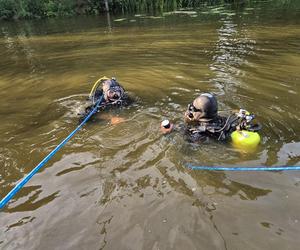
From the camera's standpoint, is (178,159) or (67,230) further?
(178,159)

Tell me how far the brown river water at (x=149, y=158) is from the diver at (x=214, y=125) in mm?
176

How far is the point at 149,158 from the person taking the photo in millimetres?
5047

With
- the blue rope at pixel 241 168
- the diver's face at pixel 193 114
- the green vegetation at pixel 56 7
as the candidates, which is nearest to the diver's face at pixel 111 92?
the diver's face at pixel 193 114

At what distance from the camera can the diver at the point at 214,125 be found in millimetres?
5028

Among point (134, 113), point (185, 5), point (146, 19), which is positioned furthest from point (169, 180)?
point (185, 5)

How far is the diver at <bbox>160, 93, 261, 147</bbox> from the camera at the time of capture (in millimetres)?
5028

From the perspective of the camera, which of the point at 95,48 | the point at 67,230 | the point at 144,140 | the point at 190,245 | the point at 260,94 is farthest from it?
the point at 95,48

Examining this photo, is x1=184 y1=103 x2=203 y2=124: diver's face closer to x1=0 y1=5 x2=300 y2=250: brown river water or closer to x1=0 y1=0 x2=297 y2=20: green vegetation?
x1=0 y1=5 x2=300 y2=250: brown river water

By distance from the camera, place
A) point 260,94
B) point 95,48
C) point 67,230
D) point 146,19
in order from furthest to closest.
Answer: point 146,19
point 95,48
point 260,94
point 67,230

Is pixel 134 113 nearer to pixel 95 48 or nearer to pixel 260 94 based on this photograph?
pixel 260 94

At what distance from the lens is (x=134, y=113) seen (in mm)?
6691

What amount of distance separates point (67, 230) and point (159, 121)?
3031 mm

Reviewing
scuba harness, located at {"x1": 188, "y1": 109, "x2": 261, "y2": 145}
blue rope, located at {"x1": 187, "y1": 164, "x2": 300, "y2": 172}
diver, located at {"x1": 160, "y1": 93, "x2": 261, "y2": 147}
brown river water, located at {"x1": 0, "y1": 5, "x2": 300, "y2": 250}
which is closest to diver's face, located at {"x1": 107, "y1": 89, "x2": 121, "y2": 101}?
brown river water, located at {"x1": 0, "y1": 5, "x2": 300, "y2": 250}

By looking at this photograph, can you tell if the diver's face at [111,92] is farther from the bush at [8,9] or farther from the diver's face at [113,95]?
the bush at [8,9]
